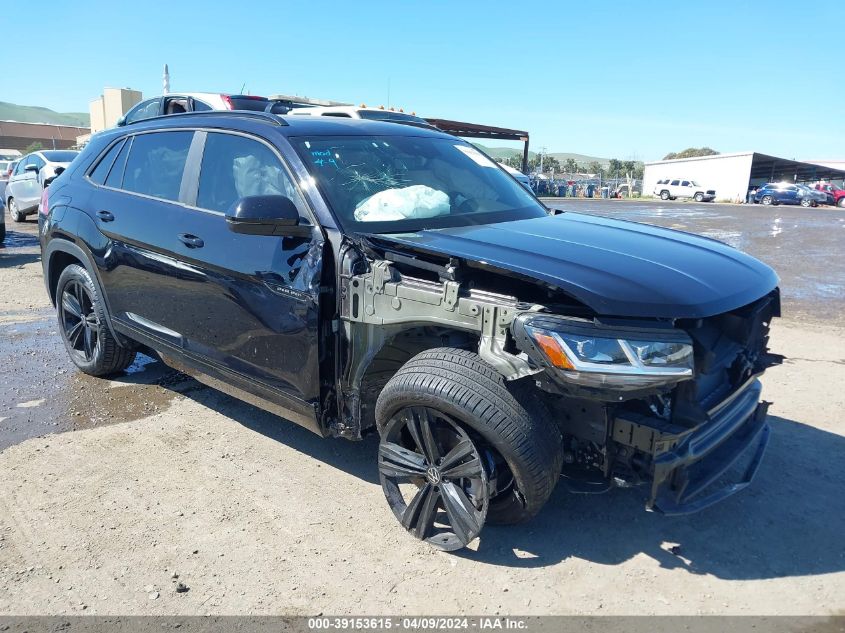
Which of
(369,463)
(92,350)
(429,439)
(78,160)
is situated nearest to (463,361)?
(429,439)

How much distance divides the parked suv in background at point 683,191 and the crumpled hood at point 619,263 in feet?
165

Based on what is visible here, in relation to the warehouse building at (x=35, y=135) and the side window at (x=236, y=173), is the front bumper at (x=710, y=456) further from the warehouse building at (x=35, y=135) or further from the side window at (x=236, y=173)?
the warehouse building at (x=35, y=135)

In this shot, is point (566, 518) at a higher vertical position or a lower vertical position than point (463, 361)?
lower

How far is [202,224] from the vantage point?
3.62 m

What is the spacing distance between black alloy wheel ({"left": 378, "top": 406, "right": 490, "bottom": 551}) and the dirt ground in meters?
0.13

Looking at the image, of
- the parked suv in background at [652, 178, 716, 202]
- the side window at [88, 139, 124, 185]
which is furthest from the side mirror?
the parked suv in background at [652, 178, 716, 202]

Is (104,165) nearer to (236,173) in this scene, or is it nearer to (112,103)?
(236,173)

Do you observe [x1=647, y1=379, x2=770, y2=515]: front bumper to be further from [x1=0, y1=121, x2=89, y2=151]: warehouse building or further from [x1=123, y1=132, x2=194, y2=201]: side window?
[x1=0, y1=121, x2=89, y2=151]: warehouse building

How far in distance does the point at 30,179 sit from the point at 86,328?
12268mm

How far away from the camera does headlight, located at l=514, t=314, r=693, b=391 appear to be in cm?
236

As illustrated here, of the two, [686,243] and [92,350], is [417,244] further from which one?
[92,350]

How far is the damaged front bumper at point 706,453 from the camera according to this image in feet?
8.30

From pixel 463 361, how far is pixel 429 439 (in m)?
0.40

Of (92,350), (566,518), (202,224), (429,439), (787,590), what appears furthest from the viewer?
(92,350)
